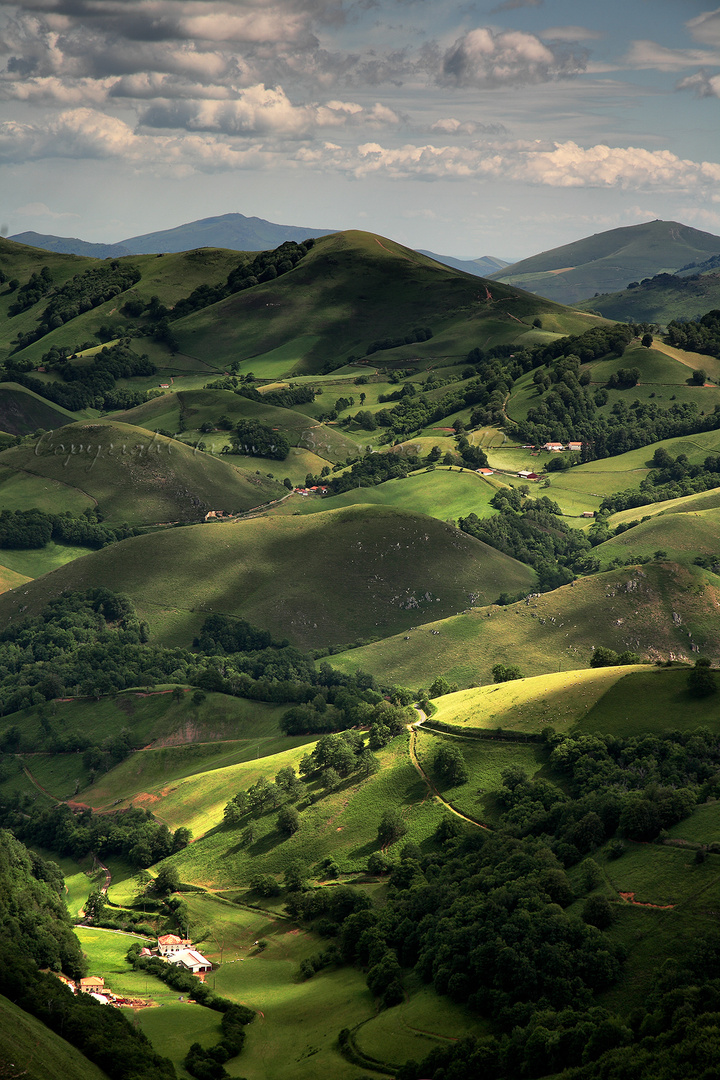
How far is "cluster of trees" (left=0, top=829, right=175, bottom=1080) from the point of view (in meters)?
77.5

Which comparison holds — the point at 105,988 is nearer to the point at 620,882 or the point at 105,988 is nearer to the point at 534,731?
the point at 620,882

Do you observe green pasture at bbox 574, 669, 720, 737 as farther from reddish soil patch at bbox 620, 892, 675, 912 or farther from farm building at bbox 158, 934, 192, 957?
farm building at bbox 158, 934, 192, 957

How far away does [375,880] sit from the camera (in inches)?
4392

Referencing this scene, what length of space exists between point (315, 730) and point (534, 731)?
3916cm

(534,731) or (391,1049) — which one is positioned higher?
(534,731)

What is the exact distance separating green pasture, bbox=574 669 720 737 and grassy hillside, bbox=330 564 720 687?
46604 millimetres

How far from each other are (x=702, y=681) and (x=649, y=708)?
6.54 m

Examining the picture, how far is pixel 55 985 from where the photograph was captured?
85.4m

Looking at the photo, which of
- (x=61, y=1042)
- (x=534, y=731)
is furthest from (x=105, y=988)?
(x=534, y=731)

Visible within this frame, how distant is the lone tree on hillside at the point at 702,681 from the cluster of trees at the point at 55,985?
69.4 meters

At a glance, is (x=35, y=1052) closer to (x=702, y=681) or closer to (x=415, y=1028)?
(x=415, y=1028)

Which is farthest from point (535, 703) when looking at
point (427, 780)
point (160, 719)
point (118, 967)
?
point (160, 719)

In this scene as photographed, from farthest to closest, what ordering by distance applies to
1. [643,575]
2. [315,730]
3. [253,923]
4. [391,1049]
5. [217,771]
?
[643,575]
[315,730]
[217,771]
[253,923]
[391,1049]

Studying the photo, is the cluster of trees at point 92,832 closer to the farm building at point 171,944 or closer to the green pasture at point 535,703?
the farm building at point 171,944
